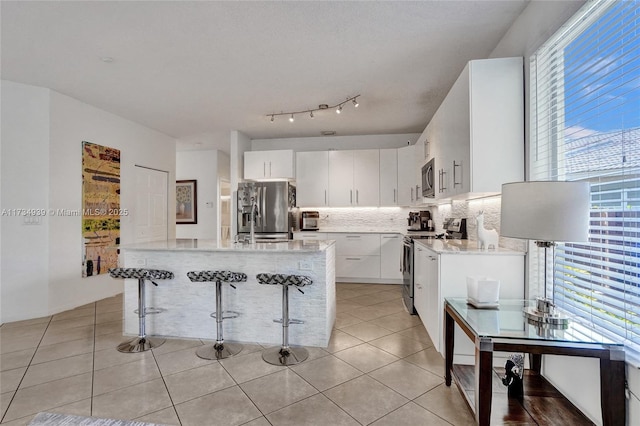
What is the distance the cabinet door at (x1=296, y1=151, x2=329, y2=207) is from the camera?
5.88 meters

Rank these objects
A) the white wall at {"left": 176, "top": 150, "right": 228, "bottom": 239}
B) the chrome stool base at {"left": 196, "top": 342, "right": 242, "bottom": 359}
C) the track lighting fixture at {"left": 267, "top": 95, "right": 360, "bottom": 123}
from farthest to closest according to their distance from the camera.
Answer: the white wall at {"left": 176, "top": 150, "right": 228, "bottom": 239}
the track lighting fixture at {"left": 267, "top": 95, "right": 360, "bottom": 123}
the chrome stool base at {"left": 196, "top": 342, "right": 242, "bottom": 359}

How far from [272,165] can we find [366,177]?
1.74 metres

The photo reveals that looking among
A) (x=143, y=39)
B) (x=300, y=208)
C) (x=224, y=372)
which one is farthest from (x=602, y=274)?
(x=300, y=208)

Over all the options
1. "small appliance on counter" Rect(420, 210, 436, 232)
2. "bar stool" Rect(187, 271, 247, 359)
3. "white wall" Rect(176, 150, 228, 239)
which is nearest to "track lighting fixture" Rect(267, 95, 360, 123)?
"small appliance on counter" Rect(420, 210, 436, 232)

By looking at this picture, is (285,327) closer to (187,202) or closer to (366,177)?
(366,177)

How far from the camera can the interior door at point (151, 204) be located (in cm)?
534

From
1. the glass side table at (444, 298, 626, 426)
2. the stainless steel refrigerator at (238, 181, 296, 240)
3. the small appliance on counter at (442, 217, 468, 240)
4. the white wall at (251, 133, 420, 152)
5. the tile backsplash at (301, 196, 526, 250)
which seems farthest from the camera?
the white wall at (251, 133, 420, 152)

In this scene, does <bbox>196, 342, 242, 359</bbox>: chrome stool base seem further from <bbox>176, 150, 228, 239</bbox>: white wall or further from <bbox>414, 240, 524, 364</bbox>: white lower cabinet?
<bbox>176, 150, 228, 239</bbox>: white wall

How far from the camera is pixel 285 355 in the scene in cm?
269

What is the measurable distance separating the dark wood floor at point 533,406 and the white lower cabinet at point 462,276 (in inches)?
19.2

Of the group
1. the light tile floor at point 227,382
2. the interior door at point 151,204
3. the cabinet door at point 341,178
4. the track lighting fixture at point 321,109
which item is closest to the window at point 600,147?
the light tile floor at point 227,382

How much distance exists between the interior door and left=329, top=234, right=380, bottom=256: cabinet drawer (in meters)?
3.22

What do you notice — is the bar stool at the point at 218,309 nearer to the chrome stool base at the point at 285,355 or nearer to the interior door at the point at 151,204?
the chrome stool base at the point at 285,355

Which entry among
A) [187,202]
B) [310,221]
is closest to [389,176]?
[310,221]
